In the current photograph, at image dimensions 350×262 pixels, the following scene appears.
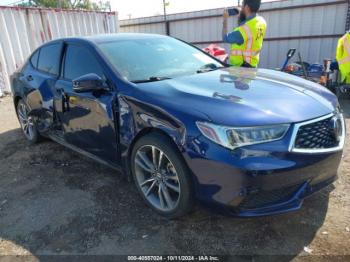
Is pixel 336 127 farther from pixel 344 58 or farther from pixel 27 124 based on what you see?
pixel 344 58

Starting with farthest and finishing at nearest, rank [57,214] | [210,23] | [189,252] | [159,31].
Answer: [159,31] < [210,23] < [57,214] < [189,252]

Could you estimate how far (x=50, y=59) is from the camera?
4172 millimetres

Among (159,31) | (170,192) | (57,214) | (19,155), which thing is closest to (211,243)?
(170,192)

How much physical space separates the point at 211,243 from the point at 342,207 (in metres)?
1.26

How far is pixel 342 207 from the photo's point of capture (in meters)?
2.86

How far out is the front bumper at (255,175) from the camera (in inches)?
85.0

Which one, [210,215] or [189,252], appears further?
[210,215]

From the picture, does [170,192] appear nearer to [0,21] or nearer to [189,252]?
[189,252]

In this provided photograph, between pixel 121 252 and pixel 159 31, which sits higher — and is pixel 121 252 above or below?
below

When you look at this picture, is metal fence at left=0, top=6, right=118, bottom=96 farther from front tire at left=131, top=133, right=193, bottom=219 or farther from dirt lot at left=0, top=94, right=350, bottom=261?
front tire at left=131, top=133, right=193, bottom=219

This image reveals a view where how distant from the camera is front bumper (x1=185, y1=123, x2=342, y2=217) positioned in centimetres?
216

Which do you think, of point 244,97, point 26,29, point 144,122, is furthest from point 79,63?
point 26,29

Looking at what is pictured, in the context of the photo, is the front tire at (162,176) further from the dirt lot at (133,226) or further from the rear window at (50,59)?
the rear window at (50,59)

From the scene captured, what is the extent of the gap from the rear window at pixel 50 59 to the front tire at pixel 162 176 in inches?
71.4
